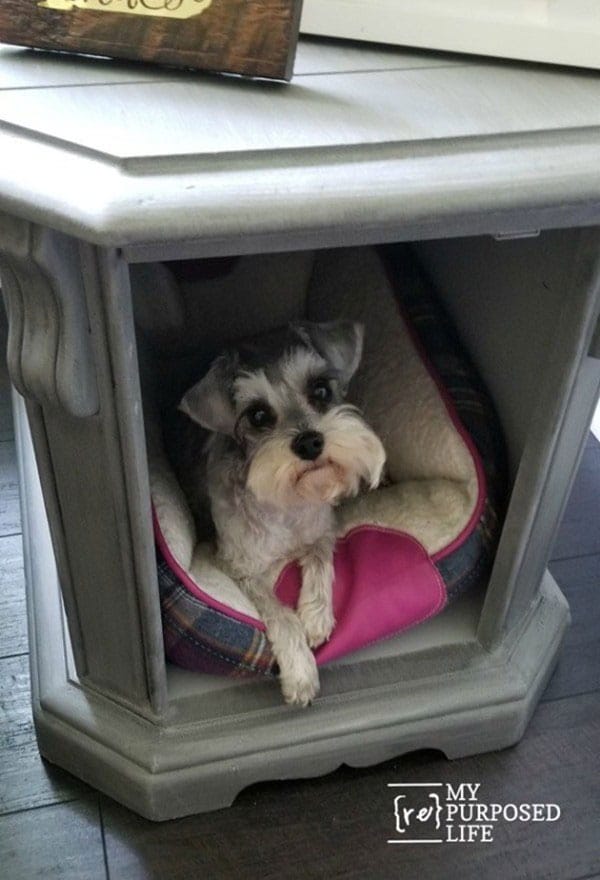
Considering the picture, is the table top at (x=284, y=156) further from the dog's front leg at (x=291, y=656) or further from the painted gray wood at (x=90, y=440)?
the dog's front leg at (x=291, y=656)

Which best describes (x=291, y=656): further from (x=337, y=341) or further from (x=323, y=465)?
(x=337, y=341)

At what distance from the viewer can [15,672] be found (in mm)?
1204

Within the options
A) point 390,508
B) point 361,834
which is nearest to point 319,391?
point 390,508

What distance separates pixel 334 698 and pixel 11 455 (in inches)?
30.3

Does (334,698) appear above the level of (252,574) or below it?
below

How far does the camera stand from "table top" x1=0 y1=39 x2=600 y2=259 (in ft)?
1.90

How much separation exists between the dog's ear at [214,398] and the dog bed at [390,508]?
8cm

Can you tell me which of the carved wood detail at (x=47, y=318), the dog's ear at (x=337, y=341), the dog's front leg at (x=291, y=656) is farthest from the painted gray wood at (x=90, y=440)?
the dog's ear at (x=337, y=341)

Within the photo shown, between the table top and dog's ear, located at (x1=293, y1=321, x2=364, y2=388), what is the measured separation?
0.36 meters

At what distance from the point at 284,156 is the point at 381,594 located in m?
0.56

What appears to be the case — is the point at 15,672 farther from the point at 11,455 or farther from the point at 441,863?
the point at 441,863

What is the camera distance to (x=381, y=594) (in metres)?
1.03

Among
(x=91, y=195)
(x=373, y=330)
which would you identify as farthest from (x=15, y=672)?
(x=91, y=195)

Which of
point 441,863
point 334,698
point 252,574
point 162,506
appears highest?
point 162,506
